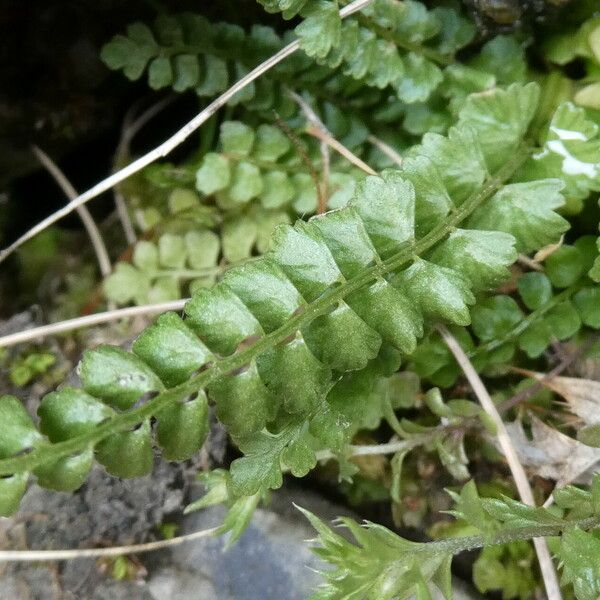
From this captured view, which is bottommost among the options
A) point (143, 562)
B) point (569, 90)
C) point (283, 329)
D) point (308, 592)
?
point (308, 592)

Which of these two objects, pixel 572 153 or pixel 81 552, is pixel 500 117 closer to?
pixel 572 153

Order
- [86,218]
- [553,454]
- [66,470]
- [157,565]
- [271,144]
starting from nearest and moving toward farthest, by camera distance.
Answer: [66,470] < [553,454] < [157,565] < [271,144] < [86,218]

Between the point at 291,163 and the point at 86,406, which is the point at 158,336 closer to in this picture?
the point at 86,406

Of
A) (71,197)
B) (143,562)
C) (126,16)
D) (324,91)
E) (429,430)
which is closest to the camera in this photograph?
(429,430)

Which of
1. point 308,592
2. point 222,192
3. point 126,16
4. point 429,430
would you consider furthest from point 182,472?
point 126,16

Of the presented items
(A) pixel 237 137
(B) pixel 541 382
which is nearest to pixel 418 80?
(A) pixel 237 137

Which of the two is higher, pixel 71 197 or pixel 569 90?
pixel 71 197

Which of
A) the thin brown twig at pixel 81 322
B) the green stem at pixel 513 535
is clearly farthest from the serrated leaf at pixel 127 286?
the green stem at pixel 513 535
